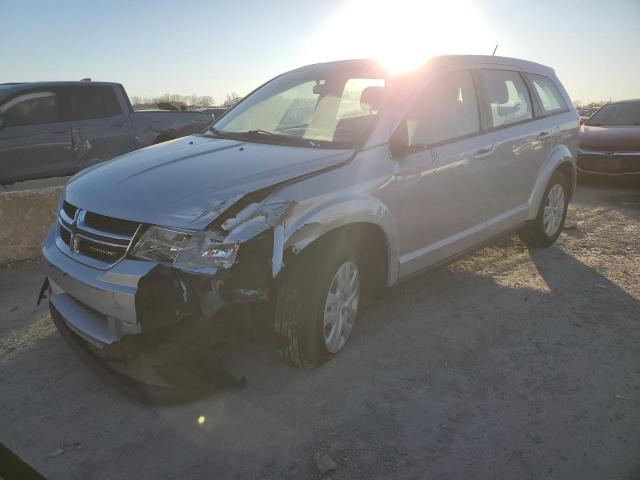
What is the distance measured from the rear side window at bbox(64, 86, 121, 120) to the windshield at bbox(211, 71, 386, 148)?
402 centimetres

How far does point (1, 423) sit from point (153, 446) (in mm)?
818

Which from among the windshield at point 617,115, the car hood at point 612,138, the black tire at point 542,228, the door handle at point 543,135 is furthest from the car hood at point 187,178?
the windshield at point 617,115

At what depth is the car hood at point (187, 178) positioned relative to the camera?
8.08ft

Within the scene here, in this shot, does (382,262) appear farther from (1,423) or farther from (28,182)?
(28,182)

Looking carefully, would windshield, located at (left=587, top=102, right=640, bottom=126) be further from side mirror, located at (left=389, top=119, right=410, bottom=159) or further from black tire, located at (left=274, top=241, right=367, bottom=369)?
black tire, located at (left=274, top=241, right=367, bottom=369)

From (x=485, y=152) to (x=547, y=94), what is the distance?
1.70 m

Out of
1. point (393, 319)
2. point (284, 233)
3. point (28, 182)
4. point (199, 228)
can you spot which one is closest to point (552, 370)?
point (393, 319)

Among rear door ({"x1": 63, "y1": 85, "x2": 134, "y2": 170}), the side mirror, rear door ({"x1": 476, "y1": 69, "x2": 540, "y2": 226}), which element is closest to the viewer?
the side mirror

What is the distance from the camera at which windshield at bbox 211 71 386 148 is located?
10.7ft

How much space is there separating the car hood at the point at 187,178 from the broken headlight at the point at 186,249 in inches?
2.1

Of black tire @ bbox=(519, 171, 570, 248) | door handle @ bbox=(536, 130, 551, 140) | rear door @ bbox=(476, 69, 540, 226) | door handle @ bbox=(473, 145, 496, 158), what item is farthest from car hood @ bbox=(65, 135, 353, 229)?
black tire @ bbox=(519, 171, 570, 248)

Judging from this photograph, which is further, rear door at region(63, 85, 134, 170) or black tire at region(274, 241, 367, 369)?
rear door at region(63, 85, 134, 170)

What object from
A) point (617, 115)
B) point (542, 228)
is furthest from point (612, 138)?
point (542, 228)

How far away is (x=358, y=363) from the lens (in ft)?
9.91
